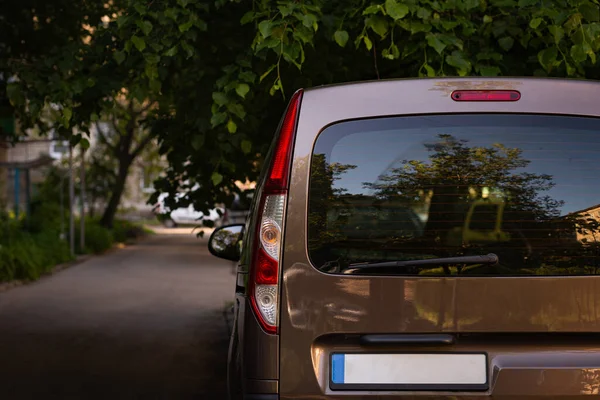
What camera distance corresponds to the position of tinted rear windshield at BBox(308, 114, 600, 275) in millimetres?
3516

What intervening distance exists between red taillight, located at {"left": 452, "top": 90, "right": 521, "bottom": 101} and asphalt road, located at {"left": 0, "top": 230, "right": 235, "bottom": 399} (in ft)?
14.8

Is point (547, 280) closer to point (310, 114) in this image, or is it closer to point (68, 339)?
point (310, 114)

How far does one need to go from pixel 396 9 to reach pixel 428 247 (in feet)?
9.03

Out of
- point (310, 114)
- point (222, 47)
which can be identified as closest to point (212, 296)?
point (222, 47)

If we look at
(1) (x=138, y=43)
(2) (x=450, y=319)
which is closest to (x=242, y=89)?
(1) (x=138, y=43)

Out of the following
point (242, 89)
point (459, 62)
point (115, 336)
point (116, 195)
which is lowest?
point (115, 336)

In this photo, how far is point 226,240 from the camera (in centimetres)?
488

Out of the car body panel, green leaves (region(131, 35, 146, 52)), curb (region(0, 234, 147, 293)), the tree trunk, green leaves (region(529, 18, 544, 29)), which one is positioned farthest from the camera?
the tree trunk

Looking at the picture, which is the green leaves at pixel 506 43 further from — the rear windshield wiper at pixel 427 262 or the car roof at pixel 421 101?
the rear windshield wiper at pixel 427 262

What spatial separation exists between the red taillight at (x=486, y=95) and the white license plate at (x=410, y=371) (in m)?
0.89

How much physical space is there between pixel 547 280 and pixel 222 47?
521 cm

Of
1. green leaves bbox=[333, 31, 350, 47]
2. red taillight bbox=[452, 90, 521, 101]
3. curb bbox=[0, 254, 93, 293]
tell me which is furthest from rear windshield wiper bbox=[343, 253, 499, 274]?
curb bbox=[0, 254, 93, 293]

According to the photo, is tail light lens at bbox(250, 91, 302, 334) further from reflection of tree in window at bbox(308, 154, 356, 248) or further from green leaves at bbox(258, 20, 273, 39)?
green leaves at bbox(258, 20, 273, 39)

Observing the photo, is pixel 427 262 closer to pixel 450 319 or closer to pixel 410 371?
pixel 450 319
